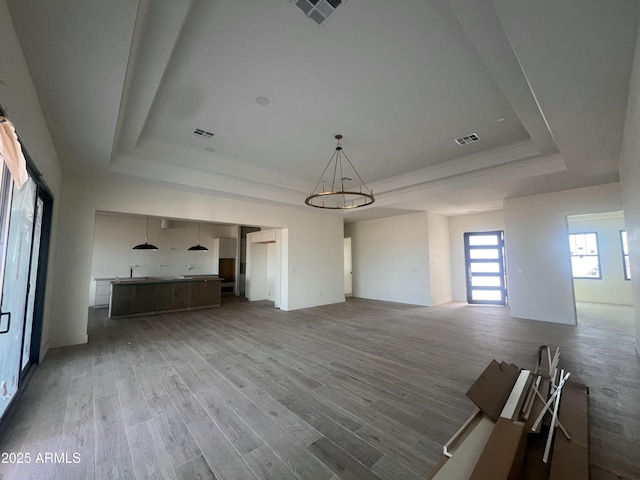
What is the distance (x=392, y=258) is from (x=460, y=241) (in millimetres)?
2586

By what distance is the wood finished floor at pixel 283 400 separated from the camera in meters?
1.85

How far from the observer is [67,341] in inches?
175

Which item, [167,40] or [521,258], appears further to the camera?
[521,258]

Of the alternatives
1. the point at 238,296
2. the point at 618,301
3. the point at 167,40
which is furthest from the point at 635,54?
the point at 238,296

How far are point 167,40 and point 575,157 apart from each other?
5.93m

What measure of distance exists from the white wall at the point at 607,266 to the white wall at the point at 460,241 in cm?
291

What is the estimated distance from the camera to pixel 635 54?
6.56ft

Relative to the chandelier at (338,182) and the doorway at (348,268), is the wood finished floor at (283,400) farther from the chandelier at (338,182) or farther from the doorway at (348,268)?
the doorway at (348,268)

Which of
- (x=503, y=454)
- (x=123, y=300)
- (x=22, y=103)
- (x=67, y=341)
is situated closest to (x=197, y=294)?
(x=123, y=300)

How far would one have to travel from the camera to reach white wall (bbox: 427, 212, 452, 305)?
8.37m

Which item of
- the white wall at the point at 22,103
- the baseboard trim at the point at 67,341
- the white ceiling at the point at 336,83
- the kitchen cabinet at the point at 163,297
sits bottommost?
the baseboard trim at the point at 67,341

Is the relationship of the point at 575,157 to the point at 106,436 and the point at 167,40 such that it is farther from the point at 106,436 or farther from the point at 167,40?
the point at 106,436

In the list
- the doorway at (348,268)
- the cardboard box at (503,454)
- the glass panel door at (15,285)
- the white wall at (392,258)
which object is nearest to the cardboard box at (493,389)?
the cardboard box at (503,454)

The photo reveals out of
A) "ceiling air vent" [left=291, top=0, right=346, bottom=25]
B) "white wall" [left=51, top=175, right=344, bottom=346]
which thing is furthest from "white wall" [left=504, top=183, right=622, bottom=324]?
"ceiling air vent" [left=291, top=0, right=346, bottom=25]
